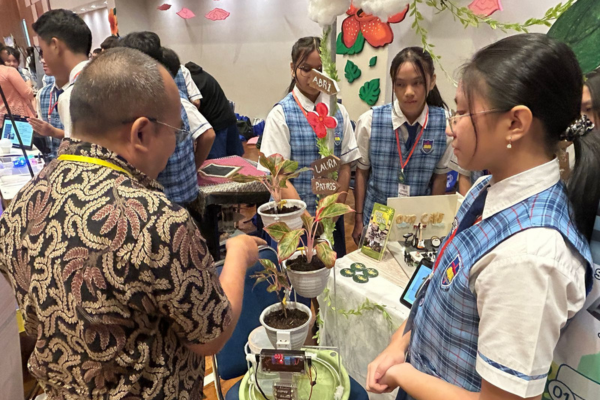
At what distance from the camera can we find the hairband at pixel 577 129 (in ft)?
2.19

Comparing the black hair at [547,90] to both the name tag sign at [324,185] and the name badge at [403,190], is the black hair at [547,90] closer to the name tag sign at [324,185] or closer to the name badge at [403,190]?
the name tag sign at [324,185]

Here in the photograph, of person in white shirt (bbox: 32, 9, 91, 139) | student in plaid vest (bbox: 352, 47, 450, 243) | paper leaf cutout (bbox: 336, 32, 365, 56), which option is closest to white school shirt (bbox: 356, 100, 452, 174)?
student in plaid vest (bbox: 352, 47, 450, 243)

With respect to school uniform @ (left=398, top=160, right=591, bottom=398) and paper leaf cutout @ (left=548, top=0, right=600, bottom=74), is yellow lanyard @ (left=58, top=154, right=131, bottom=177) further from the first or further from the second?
paper leaf cutout @ (left=548, top=0, right=600, bottom=74)

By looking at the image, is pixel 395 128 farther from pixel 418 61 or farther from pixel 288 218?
pixel 288 218

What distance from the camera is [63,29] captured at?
6.94 feet

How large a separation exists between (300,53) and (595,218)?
51.2 inches

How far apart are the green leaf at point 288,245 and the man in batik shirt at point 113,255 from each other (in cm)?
16

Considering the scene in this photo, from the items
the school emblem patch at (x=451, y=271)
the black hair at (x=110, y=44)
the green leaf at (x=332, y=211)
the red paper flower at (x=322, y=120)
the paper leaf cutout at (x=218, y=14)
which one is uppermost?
the paper leaf cutout at (x=218, y=14)

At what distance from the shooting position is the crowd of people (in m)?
0.64

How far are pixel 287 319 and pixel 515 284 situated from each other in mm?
573

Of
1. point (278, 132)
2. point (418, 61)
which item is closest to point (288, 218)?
point (278, 132)

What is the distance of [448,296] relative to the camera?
0.76m

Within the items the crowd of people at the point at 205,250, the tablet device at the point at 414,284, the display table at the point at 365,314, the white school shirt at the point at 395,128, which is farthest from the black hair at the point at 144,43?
the tablet device at the point at 414,284

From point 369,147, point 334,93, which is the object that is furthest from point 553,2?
point 334,93
